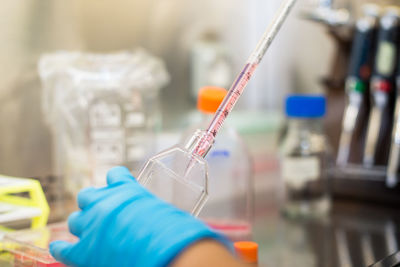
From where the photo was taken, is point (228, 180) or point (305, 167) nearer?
point (228, 180)

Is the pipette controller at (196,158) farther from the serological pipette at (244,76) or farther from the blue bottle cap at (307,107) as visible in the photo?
the blue bottle cap at (307,107)

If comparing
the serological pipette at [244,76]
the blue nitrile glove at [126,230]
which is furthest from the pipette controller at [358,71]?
the blue nitrile glove at [126,230]

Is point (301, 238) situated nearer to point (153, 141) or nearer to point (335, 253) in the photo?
point (335, 253)

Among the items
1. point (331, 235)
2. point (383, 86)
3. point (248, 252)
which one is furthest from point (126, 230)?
point (383, 86)

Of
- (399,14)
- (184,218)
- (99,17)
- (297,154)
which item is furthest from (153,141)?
(399,14)

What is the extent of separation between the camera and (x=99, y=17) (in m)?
1.12

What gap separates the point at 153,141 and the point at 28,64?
0.99ft

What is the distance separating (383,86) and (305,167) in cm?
30

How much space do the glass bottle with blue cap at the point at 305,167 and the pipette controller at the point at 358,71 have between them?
0.31 ft

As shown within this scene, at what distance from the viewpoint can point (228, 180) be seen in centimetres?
116

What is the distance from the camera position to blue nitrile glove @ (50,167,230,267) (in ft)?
1.45

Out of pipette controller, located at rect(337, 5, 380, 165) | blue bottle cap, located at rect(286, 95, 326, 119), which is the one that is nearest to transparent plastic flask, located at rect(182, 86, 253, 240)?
blue bottle cap, located at rect(286, 95, 326, 119)

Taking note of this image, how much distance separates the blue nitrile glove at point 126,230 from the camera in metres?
0.44

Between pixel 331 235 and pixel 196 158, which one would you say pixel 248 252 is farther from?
pixel 331 235
